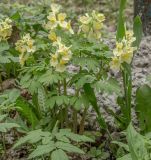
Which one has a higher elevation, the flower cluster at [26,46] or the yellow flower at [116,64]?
the flower cluster at [26,46]

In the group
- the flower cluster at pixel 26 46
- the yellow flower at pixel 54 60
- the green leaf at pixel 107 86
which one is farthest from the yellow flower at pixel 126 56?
the flower cluster at pixel 26 46

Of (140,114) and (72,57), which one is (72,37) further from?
(140,114)

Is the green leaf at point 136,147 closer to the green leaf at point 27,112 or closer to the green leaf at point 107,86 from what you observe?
the green leaf at point 107,86

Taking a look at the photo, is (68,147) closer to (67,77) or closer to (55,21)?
(67,77)

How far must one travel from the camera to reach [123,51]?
8.42ft

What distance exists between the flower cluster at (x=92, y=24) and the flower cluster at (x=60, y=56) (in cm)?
22

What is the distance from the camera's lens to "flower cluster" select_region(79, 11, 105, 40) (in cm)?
267

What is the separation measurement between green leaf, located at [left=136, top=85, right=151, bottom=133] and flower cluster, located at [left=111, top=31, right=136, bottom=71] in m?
0.33

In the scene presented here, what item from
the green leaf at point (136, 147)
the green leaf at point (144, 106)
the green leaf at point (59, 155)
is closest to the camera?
the green leaf at point (136, 147)

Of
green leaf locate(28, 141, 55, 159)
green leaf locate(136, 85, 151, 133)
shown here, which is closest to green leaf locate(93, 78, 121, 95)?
green leaf locate(136, 85, 151, 133)

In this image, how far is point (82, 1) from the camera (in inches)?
299

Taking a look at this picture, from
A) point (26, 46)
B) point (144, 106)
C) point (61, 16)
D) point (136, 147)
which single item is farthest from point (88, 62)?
point (136, 147)

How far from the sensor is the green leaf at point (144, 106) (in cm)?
285

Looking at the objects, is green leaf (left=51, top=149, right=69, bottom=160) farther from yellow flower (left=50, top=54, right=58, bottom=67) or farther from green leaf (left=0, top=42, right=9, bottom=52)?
green leaf (left=0, top=42, right=9, bottom=52)
